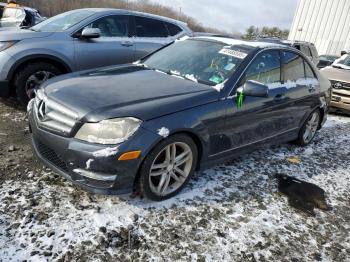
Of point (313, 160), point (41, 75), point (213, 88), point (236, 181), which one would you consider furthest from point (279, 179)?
point (41, 75)

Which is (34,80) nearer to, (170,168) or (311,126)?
(170,168)

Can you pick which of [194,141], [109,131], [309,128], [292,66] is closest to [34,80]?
[109,131]

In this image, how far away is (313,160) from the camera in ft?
16.6

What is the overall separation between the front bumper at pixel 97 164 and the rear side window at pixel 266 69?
1.65 m

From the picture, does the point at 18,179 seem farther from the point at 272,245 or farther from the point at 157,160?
the point at 272,245

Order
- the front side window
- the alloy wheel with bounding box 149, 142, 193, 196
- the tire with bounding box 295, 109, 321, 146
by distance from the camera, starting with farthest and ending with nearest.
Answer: the front side window
the tire with bounding box 295, 109, 321, 146
the alloy wheel with bounding box 149, 142, 193, 196

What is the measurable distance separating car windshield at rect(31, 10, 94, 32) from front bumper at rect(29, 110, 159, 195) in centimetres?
323

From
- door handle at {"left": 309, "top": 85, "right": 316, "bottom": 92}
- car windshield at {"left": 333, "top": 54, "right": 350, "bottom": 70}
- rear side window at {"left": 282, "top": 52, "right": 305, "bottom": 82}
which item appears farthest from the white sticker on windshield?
car windshield at {"left": 333, "top": 54, "right": 350, "bottom": 70}

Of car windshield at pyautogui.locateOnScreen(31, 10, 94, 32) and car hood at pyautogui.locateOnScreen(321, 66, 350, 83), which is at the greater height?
car windshield at pyautogui.locateOnScreen(31, 10, 94, 32)

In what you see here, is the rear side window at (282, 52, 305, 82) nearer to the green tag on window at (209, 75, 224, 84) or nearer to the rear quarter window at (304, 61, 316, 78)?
the rear quarter window at (304, 61, 316, 78)

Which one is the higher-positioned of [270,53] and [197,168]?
[270,53]

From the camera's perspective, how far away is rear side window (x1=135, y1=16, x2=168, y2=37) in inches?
249

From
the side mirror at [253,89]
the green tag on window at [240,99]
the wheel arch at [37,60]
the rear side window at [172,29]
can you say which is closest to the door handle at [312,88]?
the side mirror at [253,89]

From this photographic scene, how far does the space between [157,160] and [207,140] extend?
1.86 ft
